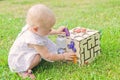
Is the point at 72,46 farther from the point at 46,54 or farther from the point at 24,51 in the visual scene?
the point at 24,51

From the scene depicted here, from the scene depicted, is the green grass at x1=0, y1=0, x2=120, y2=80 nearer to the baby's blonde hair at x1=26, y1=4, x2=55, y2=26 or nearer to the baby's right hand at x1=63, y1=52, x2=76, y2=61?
the baby's right hand at x1=63, y1=52, x2=76, y2=61

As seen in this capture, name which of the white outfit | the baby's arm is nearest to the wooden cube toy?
the baby's arm

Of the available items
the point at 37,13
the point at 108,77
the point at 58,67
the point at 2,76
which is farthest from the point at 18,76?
the point at 108,77

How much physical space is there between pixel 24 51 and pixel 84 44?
0.65 meters

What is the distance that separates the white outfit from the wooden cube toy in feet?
0.96

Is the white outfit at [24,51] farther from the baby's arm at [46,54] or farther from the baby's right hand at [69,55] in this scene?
the baby's right hand at [69,55]

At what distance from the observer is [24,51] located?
385cm

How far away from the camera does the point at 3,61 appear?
425 cm

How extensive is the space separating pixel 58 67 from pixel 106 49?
2.45ft

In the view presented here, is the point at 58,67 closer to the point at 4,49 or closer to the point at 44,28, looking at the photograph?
the point at 44,28

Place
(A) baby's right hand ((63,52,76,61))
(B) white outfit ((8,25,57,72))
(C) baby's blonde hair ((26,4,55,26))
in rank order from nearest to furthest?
(C) baby's blonde hair ((26,4,55,26)), (B) white outfit ((8,25,57,72)), (A) baby's right hand ((63,52,76,61))

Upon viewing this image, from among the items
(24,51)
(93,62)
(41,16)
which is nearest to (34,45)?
(24,51)

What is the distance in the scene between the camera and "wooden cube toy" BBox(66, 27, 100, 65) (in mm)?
3842

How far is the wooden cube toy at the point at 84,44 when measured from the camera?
12.6ft
